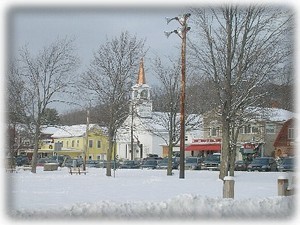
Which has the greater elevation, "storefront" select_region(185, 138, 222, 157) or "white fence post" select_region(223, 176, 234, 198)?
"storefront" select_region(185, 138, 222, 157)

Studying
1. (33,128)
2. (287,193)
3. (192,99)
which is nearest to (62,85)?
(33,128)

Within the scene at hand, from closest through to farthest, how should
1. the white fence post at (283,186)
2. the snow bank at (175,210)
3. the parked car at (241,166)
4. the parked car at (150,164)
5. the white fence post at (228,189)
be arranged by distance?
the snow bank at (175,210) < the white fence post at (228,189) < the white fence post at (283,186) < the parked car at (241,166) < the parked car at (150,164)

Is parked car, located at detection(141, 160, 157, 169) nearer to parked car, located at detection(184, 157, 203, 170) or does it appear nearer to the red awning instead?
parked car, located at detection(184, 157, 203, 170)

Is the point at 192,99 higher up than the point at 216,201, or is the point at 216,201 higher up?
the point at 192,99

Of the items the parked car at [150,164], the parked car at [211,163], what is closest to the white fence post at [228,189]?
the parked car at [211,163]

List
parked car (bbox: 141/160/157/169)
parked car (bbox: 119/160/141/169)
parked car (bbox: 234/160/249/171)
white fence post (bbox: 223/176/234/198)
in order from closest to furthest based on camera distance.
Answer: white fence post (bbox: 223/176/234/198) < parked car (bbox: 234/160/249/171) < parked car (bbox: 141/160/157/169) < parked car (bbox: 119/160/141/169)

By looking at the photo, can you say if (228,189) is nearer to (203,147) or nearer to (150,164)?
(150,164)

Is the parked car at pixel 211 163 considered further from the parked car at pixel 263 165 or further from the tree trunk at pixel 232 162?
the tree trunk at pixel 232 162

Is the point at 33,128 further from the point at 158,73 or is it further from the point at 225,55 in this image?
the point at 225,55

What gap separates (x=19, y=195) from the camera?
1547 cm

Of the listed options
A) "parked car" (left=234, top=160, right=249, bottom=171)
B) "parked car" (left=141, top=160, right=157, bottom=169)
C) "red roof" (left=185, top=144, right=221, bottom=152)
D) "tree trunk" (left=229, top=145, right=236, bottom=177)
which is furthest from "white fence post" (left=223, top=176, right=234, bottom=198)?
"red roof" (left=185, top=144, right=221, bottom=152)

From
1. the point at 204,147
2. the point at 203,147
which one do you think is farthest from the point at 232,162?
the point at 203,147

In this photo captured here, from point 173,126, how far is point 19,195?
21.2m

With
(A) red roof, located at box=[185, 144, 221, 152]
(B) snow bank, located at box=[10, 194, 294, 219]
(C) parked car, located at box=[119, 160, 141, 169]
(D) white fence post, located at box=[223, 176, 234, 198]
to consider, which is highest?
(A) red roof, located at box=[185, 144, 221, 152]
